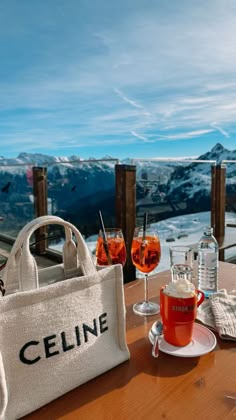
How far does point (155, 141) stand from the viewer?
4.95 meters

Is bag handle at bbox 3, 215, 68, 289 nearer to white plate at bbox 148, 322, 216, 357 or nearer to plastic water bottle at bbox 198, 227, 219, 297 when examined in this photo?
white plate at bbox 148, 322, 216, 357

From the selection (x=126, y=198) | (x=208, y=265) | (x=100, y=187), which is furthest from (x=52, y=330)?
(x=100, y=187)

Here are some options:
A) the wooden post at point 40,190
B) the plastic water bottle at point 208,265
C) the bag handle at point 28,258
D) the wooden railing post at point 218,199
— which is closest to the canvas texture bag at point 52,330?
the bag handle at point 28,258

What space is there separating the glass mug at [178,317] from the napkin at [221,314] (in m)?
0.12

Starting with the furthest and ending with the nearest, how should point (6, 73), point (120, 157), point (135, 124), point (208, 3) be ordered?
point (135, 124)
point (6, 73)
point (208, 3)
point (120, 157)

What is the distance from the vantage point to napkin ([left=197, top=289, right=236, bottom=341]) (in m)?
0.75

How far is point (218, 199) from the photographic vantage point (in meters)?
3.50

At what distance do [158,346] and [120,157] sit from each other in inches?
90.0

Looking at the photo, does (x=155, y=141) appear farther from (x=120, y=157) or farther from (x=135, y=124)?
(x=120, y=157)

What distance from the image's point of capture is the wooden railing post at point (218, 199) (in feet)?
11.5

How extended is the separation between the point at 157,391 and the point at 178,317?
15cm

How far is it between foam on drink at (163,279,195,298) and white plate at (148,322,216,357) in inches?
4.7

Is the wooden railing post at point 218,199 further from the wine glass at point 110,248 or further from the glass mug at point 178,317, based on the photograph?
the glass mug at point 178,317

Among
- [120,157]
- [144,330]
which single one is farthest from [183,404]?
[120,157]
